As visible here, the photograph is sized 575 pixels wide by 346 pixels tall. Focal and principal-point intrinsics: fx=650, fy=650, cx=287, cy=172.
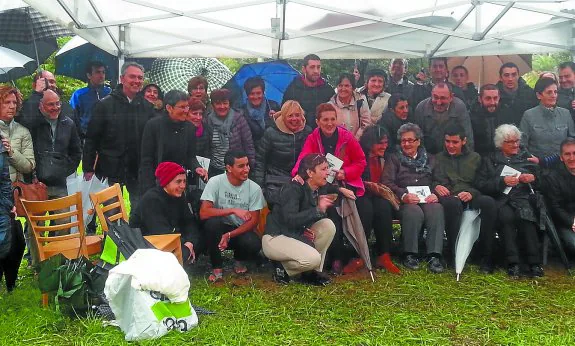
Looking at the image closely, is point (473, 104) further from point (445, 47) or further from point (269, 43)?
point (269, 43)

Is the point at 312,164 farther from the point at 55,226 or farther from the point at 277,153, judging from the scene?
the point at 55,226

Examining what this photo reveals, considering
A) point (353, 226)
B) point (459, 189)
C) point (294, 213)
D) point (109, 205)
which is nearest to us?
point (294, 213)

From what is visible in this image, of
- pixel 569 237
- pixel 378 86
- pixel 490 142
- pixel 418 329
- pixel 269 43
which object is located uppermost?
pixel 269 43

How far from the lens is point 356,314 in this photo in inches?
169

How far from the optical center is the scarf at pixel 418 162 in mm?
5555

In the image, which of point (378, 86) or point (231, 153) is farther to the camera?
point (378, 86)

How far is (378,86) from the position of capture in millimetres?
6215

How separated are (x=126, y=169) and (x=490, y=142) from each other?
3225 millimetres

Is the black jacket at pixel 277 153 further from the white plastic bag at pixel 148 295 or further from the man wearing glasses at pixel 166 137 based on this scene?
the white plastic bag at pixel 148 295

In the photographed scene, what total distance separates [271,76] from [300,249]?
2380mm

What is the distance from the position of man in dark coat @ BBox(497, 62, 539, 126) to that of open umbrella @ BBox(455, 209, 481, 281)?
1156 mm

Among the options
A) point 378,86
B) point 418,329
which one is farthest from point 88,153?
point 418,329

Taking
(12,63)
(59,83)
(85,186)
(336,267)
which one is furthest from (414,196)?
(59,83)

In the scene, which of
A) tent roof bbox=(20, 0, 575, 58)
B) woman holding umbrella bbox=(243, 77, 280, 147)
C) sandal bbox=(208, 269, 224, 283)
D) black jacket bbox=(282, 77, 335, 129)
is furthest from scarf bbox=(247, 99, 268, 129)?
sandal bbox=(208, 269, 224, 283)
